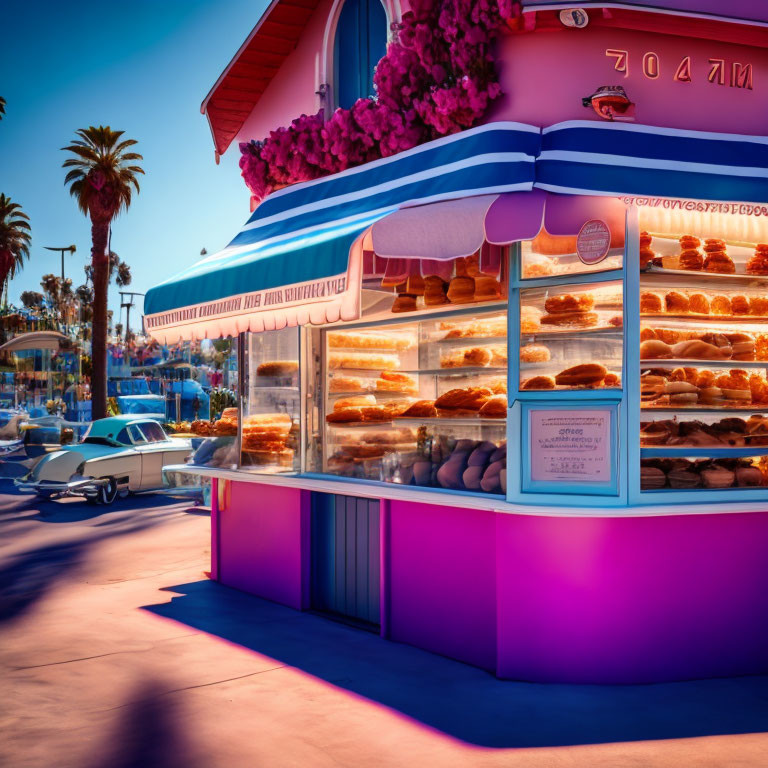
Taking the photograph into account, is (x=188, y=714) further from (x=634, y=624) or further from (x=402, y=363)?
(x=402, y=363)

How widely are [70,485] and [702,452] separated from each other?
13034 millimetres

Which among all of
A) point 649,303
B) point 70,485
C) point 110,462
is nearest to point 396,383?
point 649,303

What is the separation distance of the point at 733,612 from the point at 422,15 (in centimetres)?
526

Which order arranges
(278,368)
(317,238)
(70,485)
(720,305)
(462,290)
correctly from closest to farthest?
(720,305)
(317,238)
(462,290)
(278,368)
(70,485)

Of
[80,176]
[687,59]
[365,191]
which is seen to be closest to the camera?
[687,59]

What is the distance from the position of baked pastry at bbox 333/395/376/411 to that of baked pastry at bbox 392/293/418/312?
96cm

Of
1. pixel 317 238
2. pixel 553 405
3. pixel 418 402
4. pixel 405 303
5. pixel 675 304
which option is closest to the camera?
pixel 553 405

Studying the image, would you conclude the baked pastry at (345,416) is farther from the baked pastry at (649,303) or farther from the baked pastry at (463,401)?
the baked pastry at (649,303)

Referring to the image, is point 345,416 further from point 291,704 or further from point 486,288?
point 291,704

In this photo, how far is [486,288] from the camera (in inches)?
294

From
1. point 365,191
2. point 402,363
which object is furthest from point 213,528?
point 365,191

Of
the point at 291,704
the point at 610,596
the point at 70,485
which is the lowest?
the point at 291,704

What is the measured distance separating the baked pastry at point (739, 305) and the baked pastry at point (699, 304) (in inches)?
8.7

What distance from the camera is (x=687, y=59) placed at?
7020 millimetres
